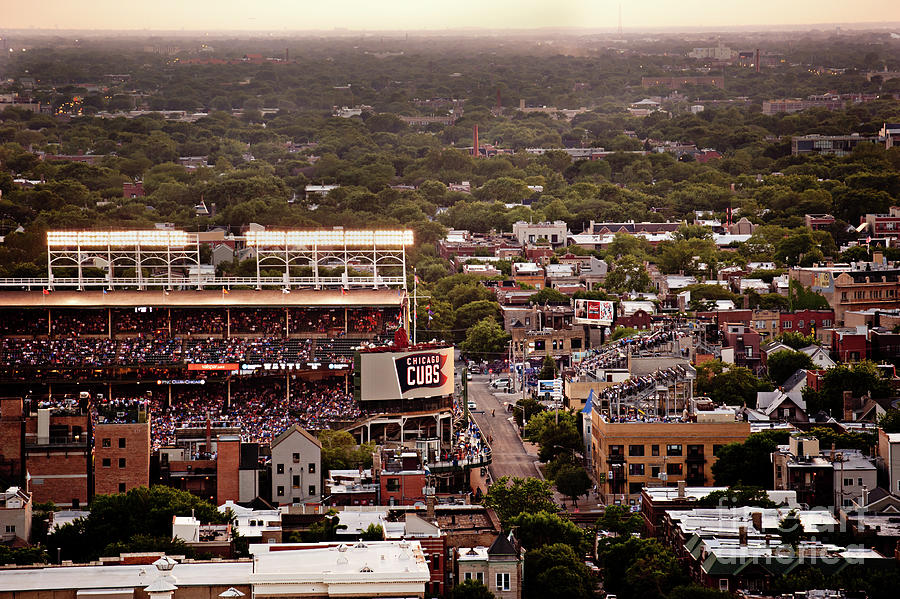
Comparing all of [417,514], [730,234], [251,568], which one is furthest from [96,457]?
[730,234]

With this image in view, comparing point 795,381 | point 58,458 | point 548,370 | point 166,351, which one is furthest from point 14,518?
point 548,370

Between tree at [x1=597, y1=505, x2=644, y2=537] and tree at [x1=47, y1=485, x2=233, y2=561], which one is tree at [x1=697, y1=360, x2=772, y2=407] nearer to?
tree at [x1=597, y1=505, x2=644, y2=537]

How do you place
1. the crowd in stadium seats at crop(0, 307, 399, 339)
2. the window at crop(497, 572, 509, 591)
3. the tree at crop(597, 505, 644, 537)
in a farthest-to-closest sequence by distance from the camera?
the crowd in stadium seats at crop(0, 307, 399, 339) < the tree at crop(597, 505, 644, 537) < the window at crop(497, 572, 509, 591)

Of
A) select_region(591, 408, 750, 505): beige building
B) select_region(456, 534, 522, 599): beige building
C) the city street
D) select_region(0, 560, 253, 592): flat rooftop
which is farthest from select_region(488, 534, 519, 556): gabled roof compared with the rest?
the city street

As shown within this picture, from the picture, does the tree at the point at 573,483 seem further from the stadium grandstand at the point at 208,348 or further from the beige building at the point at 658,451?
the stadium grandstand at the point at 208,348

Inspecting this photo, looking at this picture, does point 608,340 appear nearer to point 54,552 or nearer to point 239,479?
point 239,479

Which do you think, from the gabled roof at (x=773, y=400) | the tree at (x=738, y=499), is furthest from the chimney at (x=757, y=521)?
the gabled roof at (x=773, y=400)
